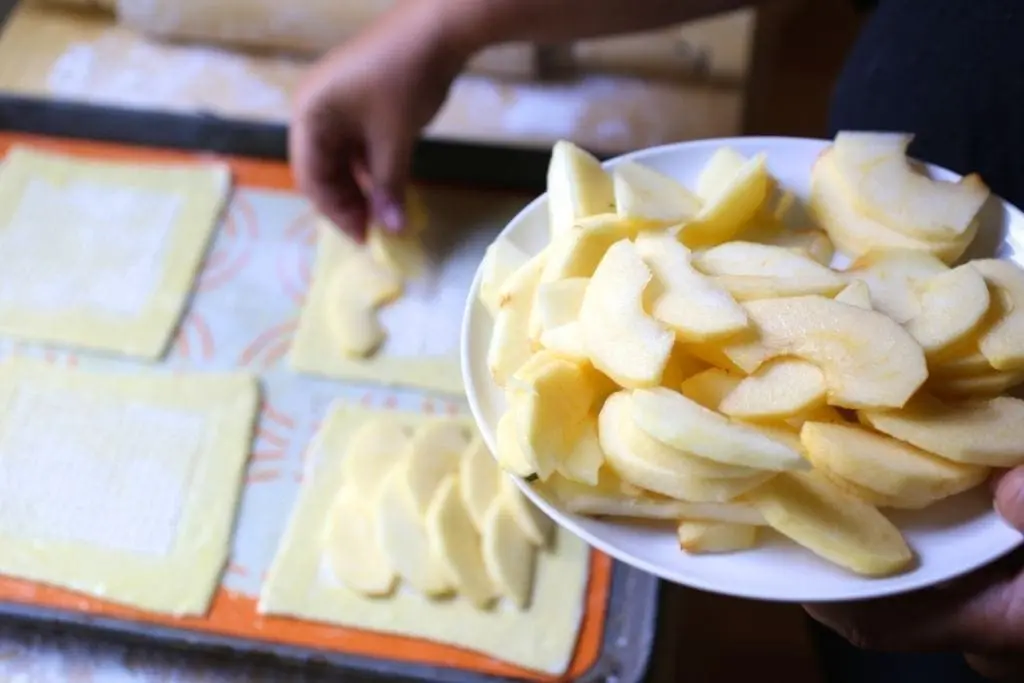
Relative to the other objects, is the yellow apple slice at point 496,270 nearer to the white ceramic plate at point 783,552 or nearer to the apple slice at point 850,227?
the white ceramic plate at point 783,552

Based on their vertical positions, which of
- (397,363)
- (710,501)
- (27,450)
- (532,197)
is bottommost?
(27,450)

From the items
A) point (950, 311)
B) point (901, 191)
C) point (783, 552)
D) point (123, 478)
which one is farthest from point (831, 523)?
point (123, 478)

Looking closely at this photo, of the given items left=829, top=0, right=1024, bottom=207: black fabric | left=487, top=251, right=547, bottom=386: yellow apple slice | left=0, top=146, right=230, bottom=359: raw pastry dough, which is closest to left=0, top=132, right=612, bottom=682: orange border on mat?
left=0, top=146, right=230, bottom=359: raw pastry dough

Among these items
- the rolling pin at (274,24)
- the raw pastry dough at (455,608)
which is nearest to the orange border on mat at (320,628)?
the raw pastry dough at (455,608)

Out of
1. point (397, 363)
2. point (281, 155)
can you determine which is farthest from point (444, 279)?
point (281, 155)

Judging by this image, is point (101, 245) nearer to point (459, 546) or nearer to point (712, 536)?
point (459, 546)

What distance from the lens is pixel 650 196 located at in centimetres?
68

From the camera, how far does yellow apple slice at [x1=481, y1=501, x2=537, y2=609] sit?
3.15 feet

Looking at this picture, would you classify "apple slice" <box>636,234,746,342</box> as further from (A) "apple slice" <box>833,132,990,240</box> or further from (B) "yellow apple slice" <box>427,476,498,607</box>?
(B) "yellow apple slice" <box>427,476,498,607</box>

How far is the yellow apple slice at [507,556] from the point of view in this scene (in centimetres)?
96

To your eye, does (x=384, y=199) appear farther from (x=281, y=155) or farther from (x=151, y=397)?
(x=151, y=397)

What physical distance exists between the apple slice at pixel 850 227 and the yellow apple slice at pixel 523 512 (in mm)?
434

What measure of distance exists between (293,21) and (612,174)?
0.83 metres

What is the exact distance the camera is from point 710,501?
22.1 inches
